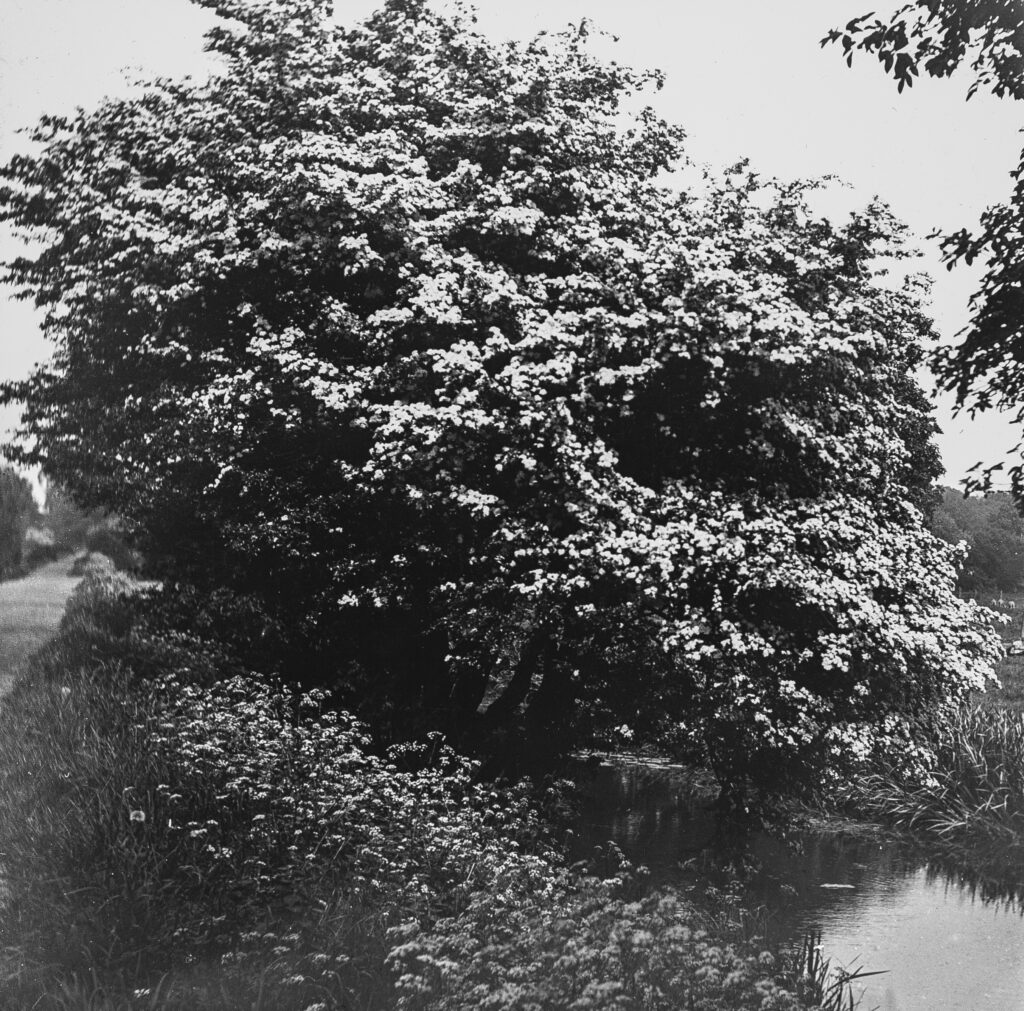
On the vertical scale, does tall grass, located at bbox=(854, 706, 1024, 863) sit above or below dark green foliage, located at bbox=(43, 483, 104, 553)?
below

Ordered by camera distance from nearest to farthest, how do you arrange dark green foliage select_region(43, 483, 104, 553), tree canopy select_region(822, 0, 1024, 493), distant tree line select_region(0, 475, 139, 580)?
tree canopy select_region(822, 0, 1024, 493) → distant tree line select_region(0, 475, 139, 580) → dark green foliage select_region(43, 483, 104, 553)

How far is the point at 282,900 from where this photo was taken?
291 inches

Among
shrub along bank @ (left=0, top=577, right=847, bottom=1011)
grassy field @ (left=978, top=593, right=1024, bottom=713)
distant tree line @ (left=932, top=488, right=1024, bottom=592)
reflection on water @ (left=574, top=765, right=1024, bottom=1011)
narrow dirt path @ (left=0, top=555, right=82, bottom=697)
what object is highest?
distant tree line @ (left=932, top=488, right=1024, bottom=592)

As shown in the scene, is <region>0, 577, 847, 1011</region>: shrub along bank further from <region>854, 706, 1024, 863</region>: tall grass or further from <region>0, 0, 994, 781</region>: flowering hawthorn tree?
<region>854, 706, 1024, 863</region>: tall grass

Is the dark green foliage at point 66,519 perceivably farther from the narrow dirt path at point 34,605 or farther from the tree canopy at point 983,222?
the tree canopy at point 983,222

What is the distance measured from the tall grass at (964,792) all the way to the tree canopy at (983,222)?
6429 millimetres

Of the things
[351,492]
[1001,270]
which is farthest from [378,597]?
[1001,270]

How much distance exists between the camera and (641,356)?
438 inches

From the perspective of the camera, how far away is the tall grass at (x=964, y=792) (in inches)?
621

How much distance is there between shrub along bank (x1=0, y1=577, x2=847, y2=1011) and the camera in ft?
21.0

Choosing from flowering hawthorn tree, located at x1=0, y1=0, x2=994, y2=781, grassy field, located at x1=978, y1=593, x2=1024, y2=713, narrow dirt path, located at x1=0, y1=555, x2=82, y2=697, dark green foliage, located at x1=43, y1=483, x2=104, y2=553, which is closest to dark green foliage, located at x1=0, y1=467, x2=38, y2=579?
flowering hawthorn tree, located at x1=0, y1=0, x2=994, y2=781

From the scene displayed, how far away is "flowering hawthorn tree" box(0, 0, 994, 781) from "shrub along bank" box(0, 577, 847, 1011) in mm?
2957

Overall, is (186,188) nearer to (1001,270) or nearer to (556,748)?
(556,748)

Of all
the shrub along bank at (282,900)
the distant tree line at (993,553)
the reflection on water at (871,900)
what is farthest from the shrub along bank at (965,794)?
the distant tree line at (993,553)
